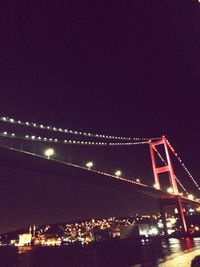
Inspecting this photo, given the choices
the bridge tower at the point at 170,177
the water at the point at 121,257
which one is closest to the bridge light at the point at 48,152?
the water at the point at 121,257

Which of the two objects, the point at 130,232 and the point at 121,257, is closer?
the point at 121,257

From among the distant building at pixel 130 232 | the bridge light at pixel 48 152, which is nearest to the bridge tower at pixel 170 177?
the distant building at pixel 130 232

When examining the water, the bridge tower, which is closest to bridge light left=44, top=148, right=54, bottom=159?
the water

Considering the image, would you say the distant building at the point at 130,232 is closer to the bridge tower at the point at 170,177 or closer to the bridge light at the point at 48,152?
the bridge tower at the point at 170,177

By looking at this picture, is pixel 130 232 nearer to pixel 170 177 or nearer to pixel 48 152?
pixel 170 177

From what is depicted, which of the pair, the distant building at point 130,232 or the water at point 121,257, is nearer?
the water at point 121,257

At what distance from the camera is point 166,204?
181ft

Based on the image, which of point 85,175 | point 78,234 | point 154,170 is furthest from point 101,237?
point 85,175

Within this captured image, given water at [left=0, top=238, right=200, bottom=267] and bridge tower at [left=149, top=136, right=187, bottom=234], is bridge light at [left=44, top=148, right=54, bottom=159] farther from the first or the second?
bridge tower at [left=149, top=136, right=187, bottom=234]

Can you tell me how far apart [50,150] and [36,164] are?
1.66m

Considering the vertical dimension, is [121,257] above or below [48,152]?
below

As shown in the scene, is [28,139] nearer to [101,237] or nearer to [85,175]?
[85,175]

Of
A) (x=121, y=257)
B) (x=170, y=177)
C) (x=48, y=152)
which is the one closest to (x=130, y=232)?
(x=170, y=177)

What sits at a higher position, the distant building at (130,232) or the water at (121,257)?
the distant building at (130,232)
